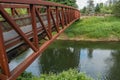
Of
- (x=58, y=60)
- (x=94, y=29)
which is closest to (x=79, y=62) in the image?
(x=58, y=60)

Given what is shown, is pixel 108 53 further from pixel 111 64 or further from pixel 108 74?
pixel 108 74

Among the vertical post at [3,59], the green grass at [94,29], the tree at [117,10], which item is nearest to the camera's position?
the vertical post at [3,59]

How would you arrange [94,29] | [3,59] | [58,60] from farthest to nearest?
[94,29]
[58,60]
[3,59]

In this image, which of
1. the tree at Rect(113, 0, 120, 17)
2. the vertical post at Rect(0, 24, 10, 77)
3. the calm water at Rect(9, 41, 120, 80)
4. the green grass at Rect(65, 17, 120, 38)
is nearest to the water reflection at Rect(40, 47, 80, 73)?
the calm water at Rect(9, 41, 120, 80)

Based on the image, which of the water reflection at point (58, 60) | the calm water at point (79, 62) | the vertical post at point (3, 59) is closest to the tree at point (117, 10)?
the calm water at point (79, 62)

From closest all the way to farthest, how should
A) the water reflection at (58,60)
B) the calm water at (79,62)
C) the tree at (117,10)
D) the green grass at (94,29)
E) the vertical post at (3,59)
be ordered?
the vertical post at (3,59), the calm water at (79,62), the water reflection at (58,60), the green grass at (94,29), the tree at (117,10)

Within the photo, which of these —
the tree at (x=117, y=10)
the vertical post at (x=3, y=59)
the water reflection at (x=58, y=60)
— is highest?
the vertical post at (x=3, y=59)

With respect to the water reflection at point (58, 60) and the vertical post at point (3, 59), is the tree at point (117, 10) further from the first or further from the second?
the vertical post at point (3, 59)

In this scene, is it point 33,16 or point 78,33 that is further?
point 78,33

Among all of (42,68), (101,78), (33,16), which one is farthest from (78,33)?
Result: (33,16)

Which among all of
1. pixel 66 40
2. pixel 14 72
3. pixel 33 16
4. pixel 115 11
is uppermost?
pixel 33 16

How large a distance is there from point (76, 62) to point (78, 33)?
1864 cm

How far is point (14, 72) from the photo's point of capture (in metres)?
5.53

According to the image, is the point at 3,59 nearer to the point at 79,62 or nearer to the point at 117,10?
the point at 79,62
